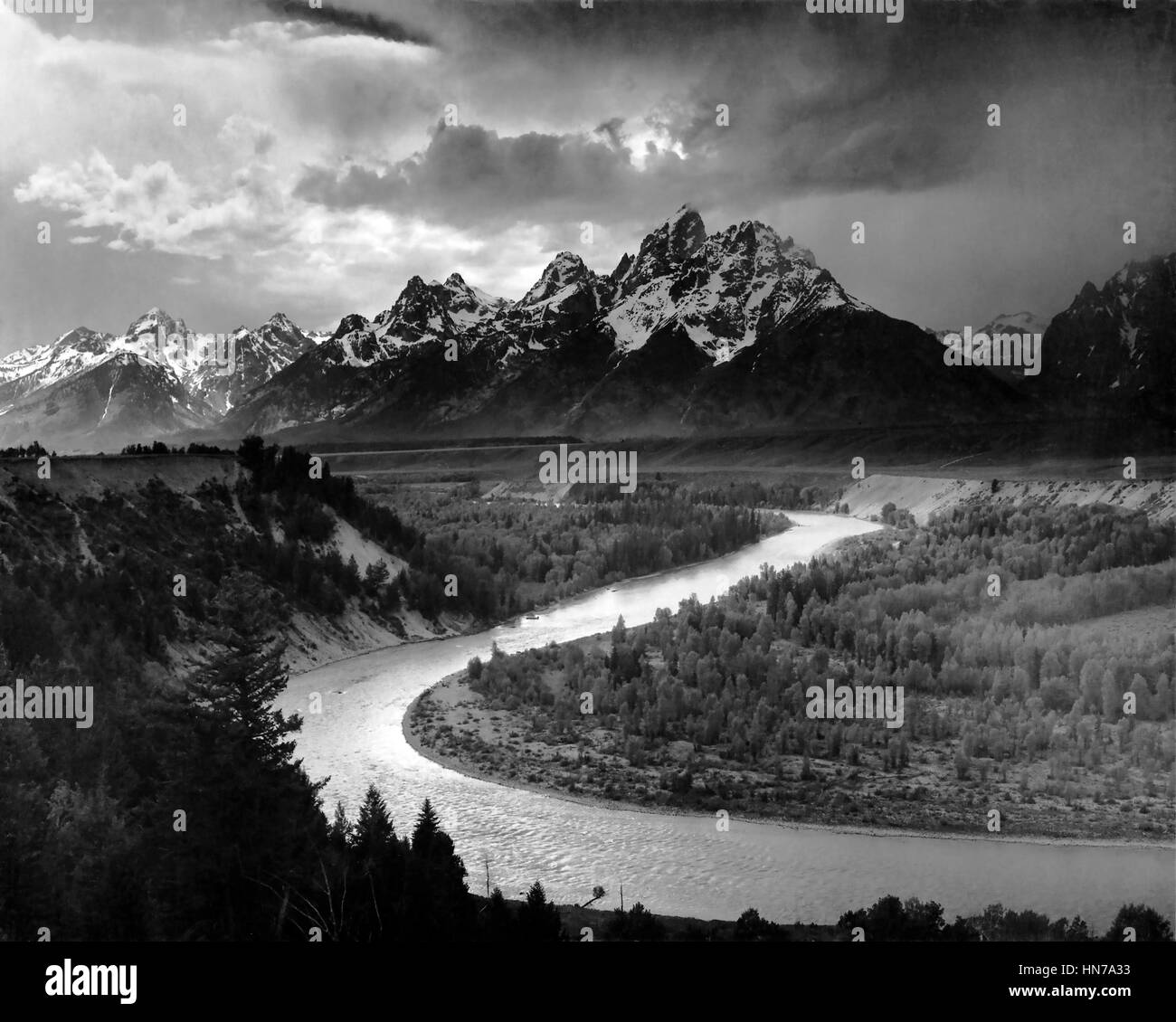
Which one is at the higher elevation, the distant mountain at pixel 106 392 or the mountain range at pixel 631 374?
the mountain range at pixel 631 374

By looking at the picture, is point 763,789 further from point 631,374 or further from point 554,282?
point 554,282

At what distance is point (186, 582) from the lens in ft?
53.5

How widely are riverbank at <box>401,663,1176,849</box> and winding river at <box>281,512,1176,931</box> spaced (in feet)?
0.74

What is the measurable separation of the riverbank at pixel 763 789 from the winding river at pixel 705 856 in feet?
0.74

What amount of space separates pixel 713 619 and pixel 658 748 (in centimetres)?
730

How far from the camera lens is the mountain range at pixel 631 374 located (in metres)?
48.2

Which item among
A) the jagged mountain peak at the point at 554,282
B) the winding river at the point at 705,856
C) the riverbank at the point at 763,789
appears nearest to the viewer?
the winding river at the point at 705,856

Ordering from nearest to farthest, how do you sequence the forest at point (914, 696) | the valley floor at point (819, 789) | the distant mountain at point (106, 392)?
the valley floor at point (819, 789), the forest at point (914, 696), the distant mountain at point (106, 392)

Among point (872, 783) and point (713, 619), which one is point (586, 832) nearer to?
point (872, 783)

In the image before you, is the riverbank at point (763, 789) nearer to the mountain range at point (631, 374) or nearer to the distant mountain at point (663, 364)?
the mountain range at point (631, 374)

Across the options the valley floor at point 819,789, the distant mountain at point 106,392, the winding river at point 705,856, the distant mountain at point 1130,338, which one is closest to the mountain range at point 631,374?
the distant mountain at point 106,392

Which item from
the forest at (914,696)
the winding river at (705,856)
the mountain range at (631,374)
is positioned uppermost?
the mountain range at (631,374)

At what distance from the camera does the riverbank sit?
12.5 meters
